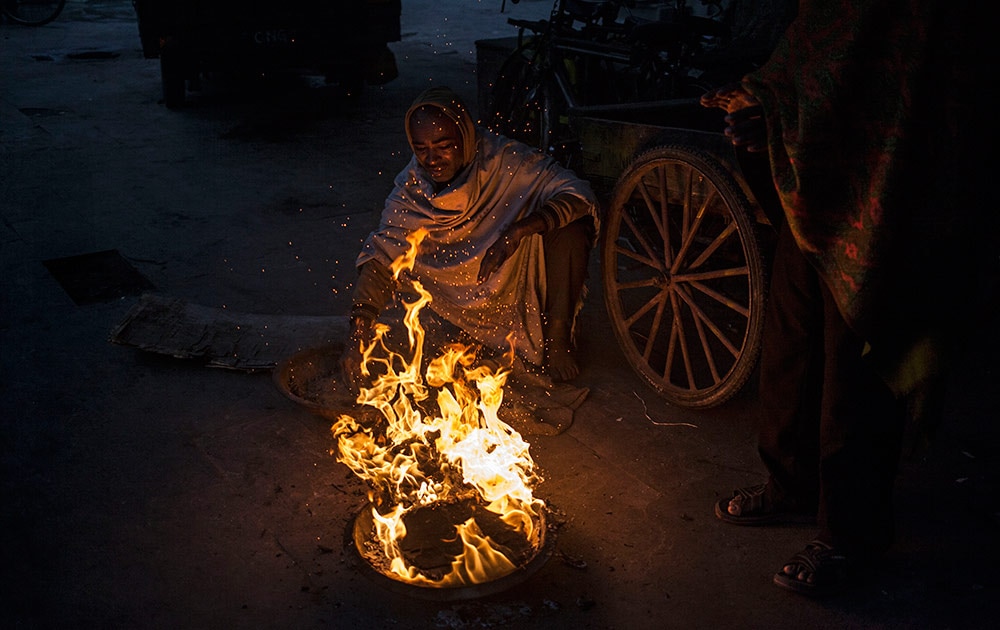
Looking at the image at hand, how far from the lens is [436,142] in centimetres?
377

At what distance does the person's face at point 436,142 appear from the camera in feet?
12.2

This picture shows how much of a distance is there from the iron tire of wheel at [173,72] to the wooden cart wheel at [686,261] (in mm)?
6101

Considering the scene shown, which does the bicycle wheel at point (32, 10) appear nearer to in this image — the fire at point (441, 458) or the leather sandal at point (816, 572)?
the fire at point (441, 458)

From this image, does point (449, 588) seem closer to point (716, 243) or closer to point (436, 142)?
point (716, 243)

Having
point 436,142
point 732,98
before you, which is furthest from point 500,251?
point 732,98

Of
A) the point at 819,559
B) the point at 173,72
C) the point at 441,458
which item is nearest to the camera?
the point at 819,559

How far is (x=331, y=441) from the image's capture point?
3611 millimetres

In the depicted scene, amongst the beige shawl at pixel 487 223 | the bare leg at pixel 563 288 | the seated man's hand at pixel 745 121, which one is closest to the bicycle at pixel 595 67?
the beige shawl at pixel 487 223

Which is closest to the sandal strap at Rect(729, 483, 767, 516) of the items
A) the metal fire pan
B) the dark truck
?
the metal fire pan

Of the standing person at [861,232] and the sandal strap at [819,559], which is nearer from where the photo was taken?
the standing person at [861,232]

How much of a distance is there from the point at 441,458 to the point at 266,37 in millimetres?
7012

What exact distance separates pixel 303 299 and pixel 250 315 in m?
0.49

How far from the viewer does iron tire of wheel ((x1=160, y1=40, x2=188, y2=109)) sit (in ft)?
28.8

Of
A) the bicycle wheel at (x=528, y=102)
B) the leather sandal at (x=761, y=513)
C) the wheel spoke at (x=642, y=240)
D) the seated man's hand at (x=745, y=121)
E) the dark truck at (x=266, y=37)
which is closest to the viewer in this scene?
the seated man's hand at (x=745, y=121)
